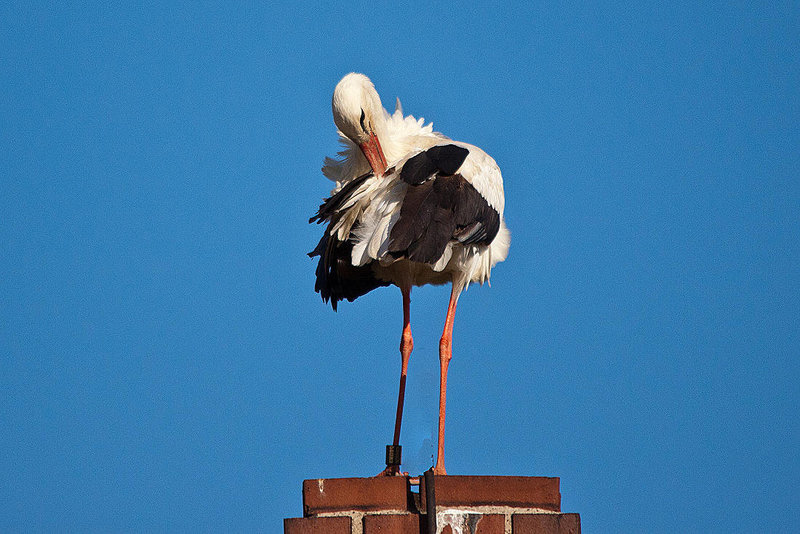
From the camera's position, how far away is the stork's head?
6.25 meters

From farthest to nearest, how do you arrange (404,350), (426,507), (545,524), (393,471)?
(404,350) < (393,471) < (545,524) < (426,507)

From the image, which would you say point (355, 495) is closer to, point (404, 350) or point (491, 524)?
point (491, 524)

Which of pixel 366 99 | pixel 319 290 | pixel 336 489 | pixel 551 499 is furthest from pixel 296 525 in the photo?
pixel 366 99

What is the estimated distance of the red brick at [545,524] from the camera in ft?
15.7

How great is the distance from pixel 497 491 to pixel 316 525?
0.86 m

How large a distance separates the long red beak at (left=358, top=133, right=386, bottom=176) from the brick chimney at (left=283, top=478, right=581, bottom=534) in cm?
213

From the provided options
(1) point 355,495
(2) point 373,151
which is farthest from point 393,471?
(2) point 373,151

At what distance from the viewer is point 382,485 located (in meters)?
4.82

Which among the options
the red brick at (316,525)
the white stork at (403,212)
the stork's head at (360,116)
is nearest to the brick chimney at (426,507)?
the red brick at (316,525)

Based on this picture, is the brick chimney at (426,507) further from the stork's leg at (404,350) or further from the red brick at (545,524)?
the stork's leg at (404,350)

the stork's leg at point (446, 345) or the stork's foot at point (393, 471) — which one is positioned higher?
the stork's leg at point (446, 345)

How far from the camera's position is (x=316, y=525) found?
472 cm

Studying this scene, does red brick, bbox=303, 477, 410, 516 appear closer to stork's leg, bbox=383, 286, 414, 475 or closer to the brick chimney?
the brick chimney

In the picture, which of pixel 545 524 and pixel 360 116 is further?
pixel 360 116
